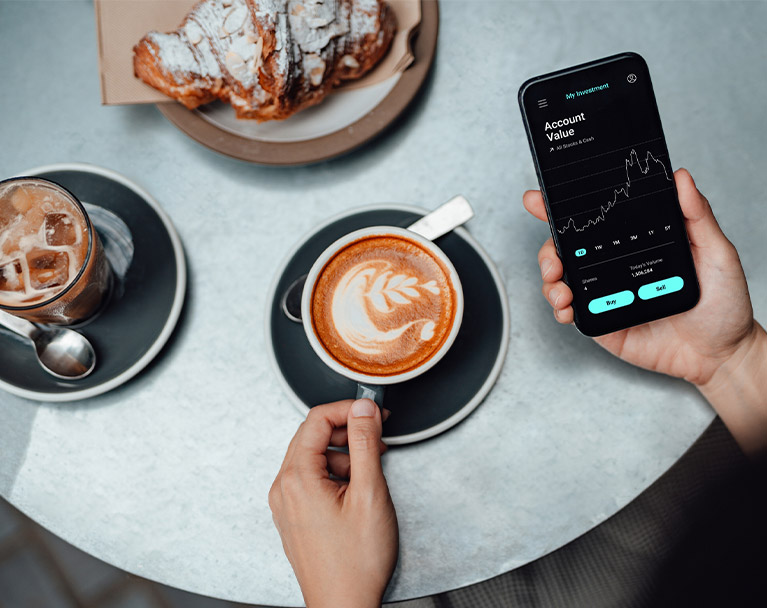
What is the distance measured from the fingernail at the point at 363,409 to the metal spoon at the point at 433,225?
7.1 inches

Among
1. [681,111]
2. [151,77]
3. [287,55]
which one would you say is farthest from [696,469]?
[151,77]

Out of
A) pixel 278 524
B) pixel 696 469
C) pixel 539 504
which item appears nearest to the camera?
pixel 278 524

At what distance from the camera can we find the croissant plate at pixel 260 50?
0.85 meters

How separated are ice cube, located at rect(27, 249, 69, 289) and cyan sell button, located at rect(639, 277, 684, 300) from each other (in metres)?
0.80

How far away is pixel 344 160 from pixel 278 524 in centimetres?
58

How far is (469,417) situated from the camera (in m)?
0.95

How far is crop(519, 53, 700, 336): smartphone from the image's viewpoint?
775 millimetres

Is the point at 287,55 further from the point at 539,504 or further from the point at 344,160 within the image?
the point at 539,504

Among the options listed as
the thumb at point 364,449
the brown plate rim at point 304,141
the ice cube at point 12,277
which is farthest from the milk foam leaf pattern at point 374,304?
the ice cube at point 12,277

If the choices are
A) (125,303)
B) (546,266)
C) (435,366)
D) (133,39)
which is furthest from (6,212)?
(546,266)

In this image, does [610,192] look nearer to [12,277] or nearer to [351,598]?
[351,598]

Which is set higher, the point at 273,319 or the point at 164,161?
the point at 164,161

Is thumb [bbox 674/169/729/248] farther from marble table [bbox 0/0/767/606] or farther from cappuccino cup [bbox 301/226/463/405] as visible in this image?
cappuccino cup [bbox 301/226/463/405]

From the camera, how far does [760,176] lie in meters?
1.00
